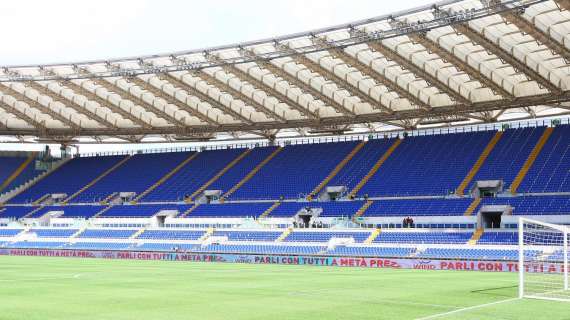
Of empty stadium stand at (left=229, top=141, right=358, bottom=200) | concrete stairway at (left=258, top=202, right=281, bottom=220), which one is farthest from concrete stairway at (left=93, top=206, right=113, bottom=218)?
concrete stairway at (left=258, top=202, right=281, bottom=220)

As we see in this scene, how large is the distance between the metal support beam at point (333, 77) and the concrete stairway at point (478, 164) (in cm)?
805

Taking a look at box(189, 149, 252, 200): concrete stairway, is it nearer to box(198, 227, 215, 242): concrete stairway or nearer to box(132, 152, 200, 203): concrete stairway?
box(132, 152, 200, 203): concrete stairway

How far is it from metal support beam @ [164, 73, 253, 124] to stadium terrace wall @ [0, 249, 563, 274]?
13.6m

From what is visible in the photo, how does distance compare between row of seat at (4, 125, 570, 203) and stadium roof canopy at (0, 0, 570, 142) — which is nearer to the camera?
stadium roof canopy at (0, 0, 570, 142)

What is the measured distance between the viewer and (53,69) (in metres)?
57.4

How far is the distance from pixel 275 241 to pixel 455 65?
1749cm

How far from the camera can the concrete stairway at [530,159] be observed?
52.6 metres

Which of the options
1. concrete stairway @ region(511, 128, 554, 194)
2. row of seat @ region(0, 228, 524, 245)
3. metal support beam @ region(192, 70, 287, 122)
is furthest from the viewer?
metal support beam @ region(192, 70, 287, 122)

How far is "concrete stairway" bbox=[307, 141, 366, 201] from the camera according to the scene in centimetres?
6222

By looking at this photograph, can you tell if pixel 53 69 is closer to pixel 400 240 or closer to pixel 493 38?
pixel 400 240

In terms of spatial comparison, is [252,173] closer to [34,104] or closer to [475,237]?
[34,104]

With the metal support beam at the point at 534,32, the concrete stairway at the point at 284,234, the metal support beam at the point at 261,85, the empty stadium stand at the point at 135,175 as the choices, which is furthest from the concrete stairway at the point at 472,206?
the empty stadium stand at the point at 135,175

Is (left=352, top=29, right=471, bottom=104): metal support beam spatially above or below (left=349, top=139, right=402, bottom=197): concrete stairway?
above

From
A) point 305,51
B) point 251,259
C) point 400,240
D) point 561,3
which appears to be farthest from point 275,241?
point 561,3
